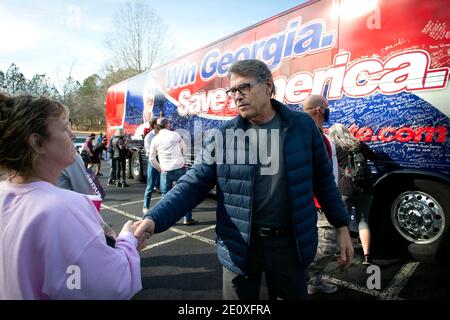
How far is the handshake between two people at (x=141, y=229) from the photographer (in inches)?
56.9

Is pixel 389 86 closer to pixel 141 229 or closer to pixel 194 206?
pixel 194 206

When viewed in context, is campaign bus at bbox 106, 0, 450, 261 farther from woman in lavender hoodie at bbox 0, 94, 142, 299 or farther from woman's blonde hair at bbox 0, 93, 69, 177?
woman's blonde hair at bbox 0, 93, 69, 177

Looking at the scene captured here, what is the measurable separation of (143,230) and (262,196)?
2.24ft

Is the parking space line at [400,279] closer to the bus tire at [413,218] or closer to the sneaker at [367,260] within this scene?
the bus tire at [413,218]

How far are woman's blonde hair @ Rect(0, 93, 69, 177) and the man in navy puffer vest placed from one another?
28.4 inches

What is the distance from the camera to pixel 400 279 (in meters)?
3.27

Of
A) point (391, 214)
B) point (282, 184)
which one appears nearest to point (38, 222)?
point (282, 184)

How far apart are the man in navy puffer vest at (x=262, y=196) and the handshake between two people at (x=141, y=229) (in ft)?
0.08

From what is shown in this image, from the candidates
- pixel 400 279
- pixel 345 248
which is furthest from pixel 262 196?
pixel 400 279

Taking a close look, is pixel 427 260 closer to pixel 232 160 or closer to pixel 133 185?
pixel 232 160

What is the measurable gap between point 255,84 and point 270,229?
0.85m

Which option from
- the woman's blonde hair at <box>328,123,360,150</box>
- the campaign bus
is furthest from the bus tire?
the woman's blonde hair at <box>328,123,360,150</box>

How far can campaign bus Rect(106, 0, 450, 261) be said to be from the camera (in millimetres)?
3182
